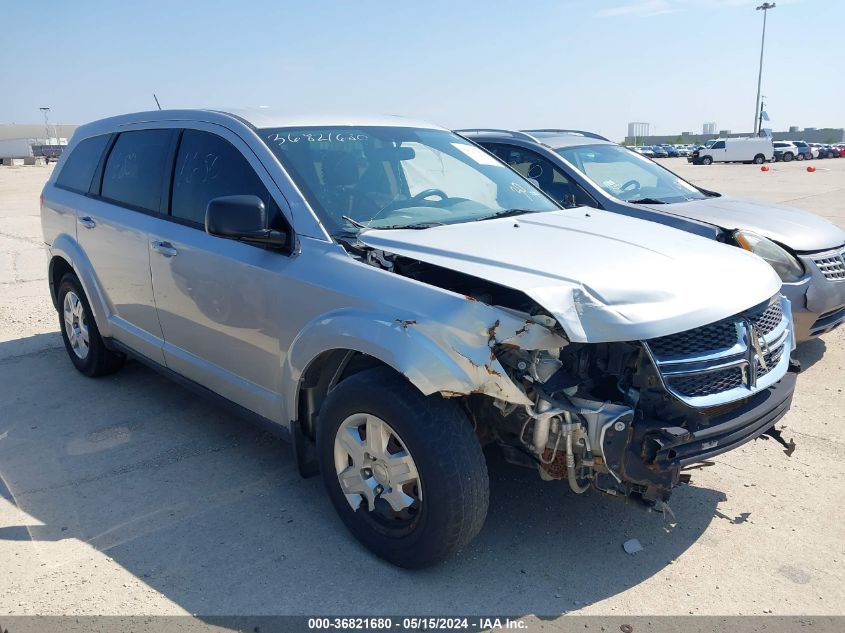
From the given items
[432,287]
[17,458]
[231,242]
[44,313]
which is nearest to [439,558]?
[432,287]

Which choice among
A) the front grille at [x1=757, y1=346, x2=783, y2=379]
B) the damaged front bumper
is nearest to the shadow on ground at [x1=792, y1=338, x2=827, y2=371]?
the front grille at [x1=757, y1=346, x2=783, y2=379]

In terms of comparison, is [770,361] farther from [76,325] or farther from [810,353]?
[76,325]

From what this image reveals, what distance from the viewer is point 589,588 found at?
3023mm

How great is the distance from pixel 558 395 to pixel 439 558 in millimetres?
829

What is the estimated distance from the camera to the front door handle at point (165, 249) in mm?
4121

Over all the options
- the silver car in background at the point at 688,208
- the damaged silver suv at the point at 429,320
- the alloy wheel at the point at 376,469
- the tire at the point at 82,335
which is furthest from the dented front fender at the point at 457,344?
the tire at the point at 82,335

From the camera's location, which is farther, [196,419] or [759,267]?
[196,419]

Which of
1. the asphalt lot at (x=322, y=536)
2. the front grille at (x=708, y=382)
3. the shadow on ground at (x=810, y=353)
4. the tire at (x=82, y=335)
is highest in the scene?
the front grille at (x=708, y=382)

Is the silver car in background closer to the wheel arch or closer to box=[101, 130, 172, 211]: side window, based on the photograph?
box=[101, 130, 172, 211]: side window

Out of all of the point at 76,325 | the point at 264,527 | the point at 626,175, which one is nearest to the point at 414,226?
the point at 264,527

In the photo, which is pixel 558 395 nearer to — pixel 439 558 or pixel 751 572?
pixel 439 558

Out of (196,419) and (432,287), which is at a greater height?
(432,287)

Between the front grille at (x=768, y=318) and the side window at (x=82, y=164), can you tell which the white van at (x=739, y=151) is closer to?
the side window at (x=82, y=164)

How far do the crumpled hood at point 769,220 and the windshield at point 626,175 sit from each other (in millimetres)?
318
